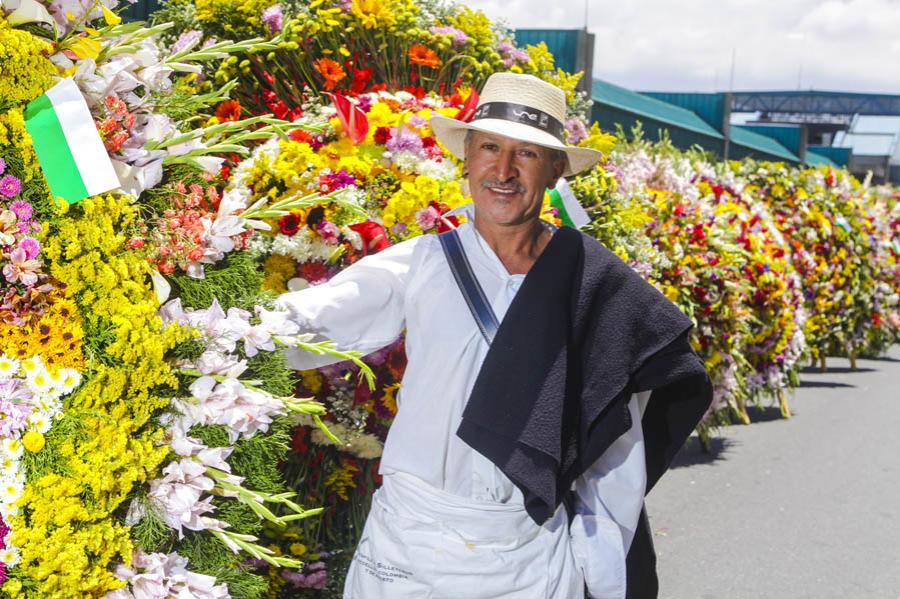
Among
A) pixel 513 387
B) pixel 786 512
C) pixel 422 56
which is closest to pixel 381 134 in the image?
pixel 422 56

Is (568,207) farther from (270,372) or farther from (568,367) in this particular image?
(270,372)

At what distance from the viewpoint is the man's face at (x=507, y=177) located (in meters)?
2.67

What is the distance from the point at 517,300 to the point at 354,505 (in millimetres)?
1922

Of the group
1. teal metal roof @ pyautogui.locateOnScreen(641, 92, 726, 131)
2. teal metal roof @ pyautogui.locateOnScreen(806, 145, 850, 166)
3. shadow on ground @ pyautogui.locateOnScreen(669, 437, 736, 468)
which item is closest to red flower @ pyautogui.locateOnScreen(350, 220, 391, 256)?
shadow on ground @ pyautogui.locateOnScreen(669, 437, 736, 468)

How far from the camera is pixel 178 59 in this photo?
2562 millimetres

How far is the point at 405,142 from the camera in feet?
13.0

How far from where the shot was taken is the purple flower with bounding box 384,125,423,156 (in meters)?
3.97

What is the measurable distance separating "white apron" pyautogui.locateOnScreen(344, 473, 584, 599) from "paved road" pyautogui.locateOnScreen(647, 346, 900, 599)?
2.88m

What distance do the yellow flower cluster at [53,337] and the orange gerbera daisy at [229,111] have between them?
2135 mm

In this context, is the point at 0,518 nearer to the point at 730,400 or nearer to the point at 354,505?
the point at 354,505

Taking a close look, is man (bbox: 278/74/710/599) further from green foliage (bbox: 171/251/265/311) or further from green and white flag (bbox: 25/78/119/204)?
green and white flag (bbox: 25/78/119/204)

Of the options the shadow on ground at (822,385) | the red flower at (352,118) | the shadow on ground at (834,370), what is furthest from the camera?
the shadow on ground at (834,370)

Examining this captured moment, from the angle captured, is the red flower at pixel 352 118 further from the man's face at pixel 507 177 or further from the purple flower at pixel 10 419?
the purple flower at pixel 10 419

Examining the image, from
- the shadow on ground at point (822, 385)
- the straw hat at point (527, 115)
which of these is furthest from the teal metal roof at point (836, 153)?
the straw hat at point (527, 115)
